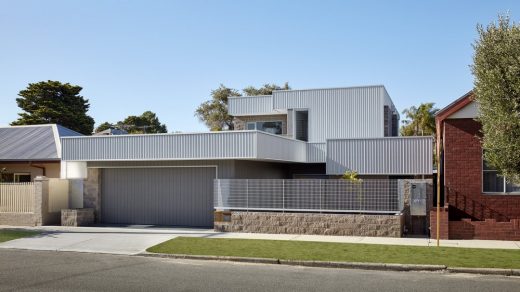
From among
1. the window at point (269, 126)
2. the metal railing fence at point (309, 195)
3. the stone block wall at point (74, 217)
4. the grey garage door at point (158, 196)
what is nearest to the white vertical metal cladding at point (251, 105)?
the window at point (269, 126)

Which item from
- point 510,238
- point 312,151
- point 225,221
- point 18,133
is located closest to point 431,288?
point 510,238

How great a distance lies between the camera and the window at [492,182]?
18344mm

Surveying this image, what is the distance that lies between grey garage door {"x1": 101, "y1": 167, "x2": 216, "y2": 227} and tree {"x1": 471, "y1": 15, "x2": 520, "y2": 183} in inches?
454

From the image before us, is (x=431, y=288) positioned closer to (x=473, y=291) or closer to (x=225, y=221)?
(x=473, y=291)

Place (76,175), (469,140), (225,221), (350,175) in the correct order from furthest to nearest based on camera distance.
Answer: (76,175) → (350,175) → (225,221) → (469,140)

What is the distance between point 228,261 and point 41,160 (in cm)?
1648

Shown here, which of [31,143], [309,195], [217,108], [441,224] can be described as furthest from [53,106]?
[441,224]

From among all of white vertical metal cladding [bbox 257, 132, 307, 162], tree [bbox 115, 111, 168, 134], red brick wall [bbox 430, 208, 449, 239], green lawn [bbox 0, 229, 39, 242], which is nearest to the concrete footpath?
red brick wall [bbox 430, 208, 449, 239]

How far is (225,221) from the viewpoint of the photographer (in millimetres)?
20781

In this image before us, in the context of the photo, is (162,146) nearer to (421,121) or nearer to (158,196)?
(158,196)

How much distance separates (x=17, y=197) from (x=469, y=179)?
1749cm

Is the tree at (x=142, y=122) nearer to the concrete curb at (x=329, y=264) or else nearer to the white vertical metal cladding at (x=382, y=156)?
the white vertical metal cladding at (x=382, y=156)

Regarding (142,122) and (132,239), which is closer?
(132,239)

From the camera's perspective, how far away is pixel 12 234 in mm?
20016
